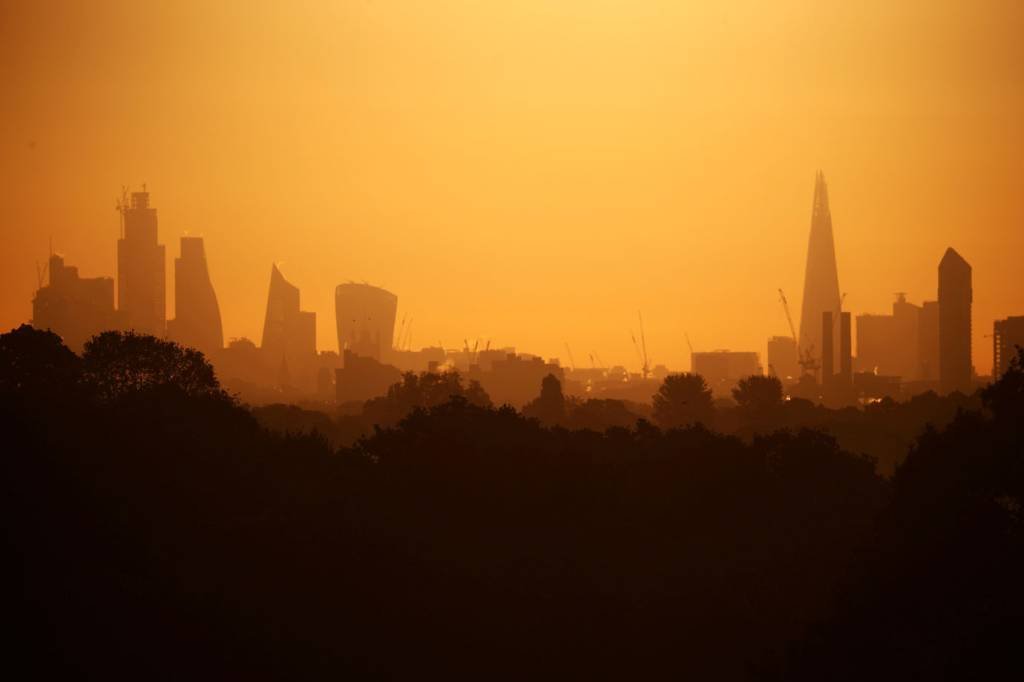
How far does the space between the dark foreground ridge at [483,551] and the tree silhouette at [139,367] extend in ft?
18.6

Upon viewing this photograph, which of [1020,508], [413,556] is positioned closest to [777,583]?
[413,556]

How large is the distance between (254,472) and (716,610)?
71.6 ft

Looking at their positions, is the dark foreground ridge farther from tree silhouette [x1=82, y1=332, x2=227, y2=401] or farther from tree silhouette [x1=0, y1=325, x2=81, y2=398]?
tree silhouette [x1=82, y1=332, x2=227, y2=401]

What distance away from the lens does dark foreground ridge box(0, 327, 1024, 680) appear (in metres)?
46.9

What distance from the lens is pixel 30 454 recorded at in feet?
240

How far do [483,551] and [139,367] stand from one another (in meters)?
43.1

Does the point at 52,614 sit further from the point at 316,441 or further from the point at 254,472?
the point at 316,441

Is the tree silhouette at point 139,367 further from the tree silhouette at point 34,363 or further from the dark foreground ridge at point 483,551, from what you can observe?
the dark foreground ridge at point 483,551

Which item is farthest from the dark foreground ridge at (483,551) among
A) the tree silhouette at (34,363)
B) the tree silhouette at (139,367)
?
the tree silhouette at (139,367)

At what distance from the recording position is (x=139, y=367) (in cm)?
11238

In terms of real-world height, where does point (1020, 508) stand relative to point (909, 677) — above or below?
above

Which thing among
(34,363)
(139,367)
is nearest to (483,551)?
(34,363)

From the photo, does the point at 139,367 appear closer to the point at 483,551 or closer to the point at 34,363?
the point at 34,363

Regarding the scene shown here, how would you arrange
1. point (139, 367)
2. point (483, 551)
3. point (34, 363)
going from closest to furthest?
point (483, 551), point (34, 363), point (139, 367)
